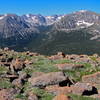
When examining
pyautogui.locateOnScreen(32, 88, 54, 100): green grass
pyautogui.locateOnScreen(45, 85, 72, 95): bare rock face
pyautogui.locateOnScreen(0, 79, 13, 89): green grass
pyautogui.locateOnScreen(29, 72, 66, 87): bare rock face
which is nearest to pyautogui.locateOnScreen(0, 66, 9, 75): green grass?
pyautogui.locateOnScreen(0, 79, 13, 89): green grass

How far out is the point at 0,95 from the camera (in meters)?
20.5

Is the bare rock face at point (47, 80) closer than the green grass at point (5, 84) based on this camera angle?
No

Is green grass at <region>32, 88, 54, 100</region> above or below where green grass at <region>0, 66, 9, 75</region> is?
below

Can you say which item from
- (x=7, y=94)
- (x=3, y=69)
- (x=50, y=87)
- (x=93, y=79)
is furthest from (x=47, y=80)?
(x=3, y=69)

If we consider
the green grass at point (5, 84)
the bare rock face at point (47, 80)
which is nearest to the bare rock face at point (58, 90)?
the bare rock face at point (47, 80)

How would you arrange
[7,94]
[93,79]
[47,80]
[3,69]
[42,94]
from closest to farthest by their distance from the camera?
[7,94], [42,94], [47,80], [93,79], [3,69]

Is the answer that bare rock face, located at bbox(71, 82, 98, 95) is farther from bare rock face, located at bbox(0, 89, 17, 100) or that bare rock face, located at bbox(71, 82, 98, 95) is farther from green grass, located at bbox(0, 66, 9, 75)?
green grass, located at bbox(0, 66, 9, 75)

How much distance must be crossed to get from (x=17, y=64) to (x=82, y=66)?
25.0 ft

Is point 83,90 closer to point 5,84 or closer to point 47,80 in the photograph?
point 47,80

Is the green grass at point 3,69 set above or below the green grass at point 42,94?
above

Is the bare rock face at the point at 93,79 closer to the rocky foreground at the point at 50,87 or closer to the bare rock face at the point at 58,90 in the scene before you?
the rocky foreground at the point at 50,87

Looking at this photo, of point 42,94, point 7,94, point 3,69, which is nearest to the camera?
point 7,94

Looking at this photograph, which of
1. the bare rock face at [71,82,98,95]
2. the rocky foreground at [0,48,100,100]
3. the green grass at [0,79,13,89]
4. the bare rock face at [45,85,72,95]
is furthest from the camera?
the green grass at [0,79,13,89]

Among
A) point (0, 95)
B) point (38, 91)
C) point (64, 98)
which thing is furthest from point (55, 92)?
point (0, 95)
